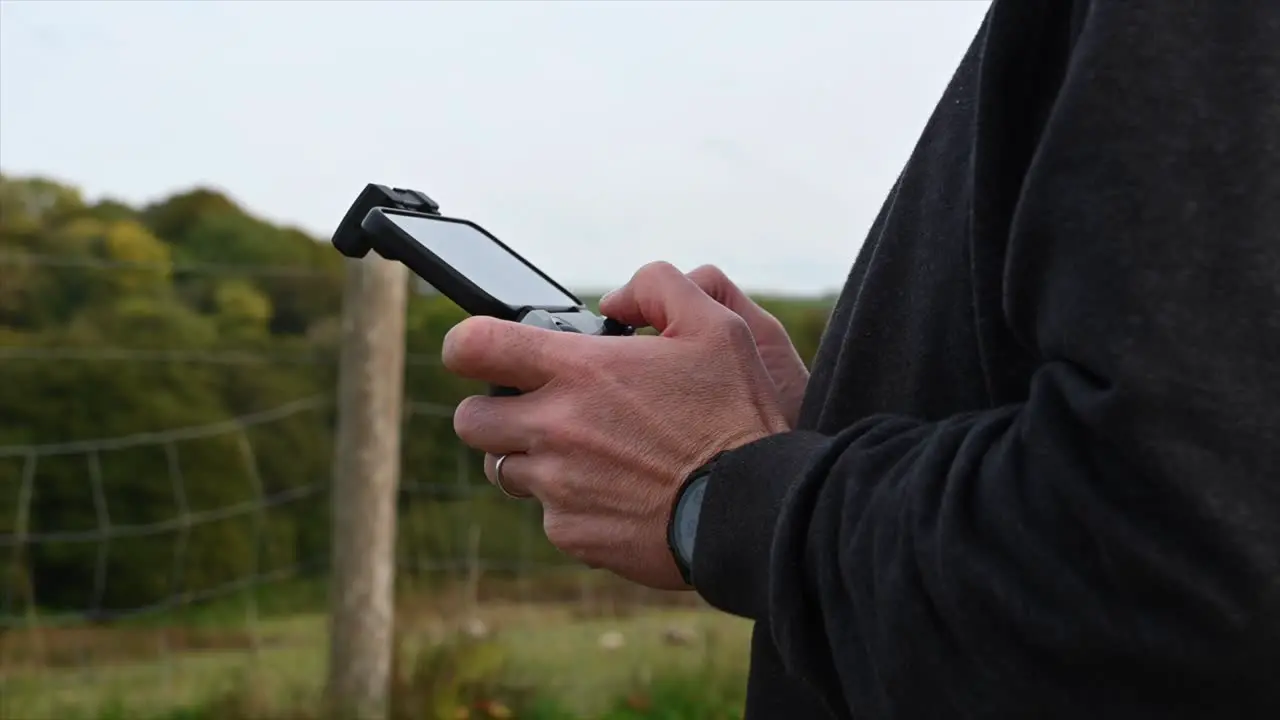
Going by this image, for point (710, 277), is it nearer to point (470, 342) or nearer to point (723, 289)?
point (723, 289)

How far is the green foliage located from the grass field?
0.12 metres

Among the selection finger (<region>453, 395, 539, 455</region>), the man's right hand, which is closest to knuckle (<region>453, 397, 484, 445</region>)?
finger (<region>453, 395, 539, 455</region>)

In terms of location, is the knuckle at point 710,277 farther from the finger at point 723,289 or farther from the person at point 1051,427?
the person at point 1051,427

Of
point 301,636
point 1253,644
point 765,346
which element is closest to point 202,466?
point 301,636

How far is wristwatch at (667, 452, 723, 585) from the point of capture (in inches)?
34.3

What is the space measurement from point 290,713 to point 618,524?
2.48m

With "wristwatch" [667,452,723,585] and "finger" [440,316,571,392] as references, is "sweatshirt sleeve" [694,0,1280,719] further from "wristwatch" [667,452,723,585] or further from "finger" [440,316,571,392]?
"finger" [440,316,571,392]

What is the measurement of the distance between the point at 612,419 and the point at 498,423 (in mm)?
88

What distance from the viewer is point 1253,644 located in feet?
2.02

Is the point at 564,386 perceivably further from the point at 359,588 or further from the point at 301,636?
the point at 301,636

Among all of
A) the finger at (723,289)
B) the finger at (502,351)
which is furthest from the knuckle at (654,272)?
the finger at (723,289)

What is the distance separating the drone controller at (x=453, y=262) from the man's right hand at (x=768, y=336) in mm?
170

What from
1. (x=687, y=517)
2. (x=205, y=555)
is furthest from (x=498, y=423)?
(x=205, y=555)

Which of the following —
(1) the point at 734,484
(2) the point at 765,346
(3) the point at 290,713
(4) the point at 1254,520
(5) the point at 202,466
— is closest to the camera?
(4) the point at 1254,520
